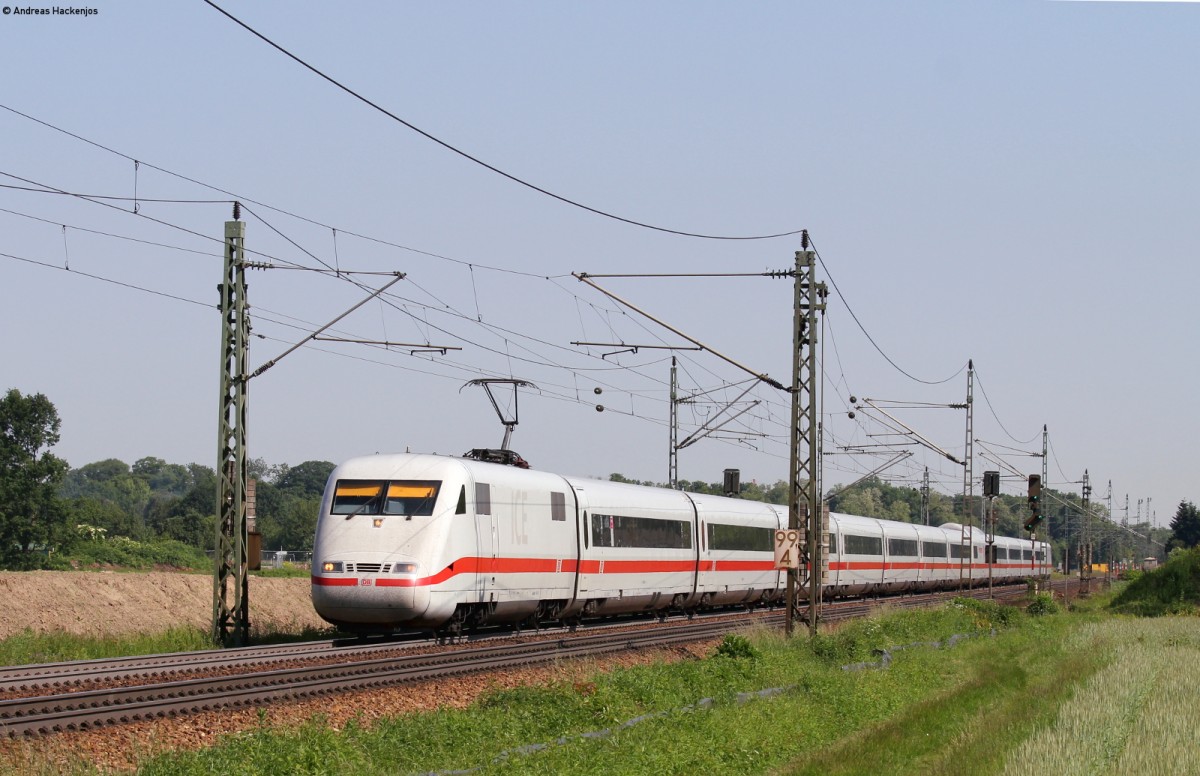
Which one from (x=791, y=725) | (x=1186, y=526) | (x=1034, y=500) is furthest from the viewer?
(x=1186, y=526)

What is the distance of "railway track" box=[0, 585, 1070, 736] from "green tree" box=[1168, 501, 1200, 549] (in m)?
127

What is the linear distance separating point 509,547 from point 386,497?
3466mm

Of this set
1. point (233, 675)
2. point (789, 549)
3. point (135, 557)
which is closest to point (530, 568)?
point (789, 549)

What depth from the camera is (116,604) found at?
4100 centimetres

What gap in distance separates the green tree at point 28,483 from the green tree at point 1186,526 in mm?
109458

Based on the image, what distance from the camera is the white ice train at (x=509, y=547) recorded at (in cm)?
2494

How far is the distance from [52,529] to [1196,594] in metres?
60.5

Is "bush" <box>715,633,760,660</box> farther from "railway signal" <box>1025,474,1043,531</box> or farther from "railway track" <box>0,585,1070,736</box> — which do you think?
"railway signal" <box>1025,474,1043,531</box>

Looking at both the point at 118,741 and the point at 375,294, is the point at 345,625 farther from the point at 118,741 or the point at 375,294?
the point at 118,741

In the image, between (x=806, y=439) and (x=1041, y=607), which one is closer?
(x=806, y=439)

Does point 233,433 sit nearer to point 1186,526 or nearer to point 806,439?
point 806,439

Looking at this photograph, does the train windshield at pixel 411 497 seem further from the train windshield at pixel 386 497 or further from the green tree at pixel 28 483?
the green tree at pixel 28 483

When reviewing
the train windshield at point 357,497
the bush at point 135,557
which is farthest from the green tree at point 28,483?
the train windshield at point 357,497

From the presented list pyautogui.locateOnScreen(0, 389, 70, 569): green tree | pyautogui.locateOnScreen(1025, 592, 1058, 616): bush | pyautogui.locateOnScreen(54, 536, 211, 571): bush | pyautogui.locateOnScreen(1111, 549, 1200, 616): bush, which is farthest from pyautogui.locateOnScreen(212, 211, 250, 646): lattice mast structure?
pyautogui.locateOnScreen(0, 389, 70, 569): green tree
